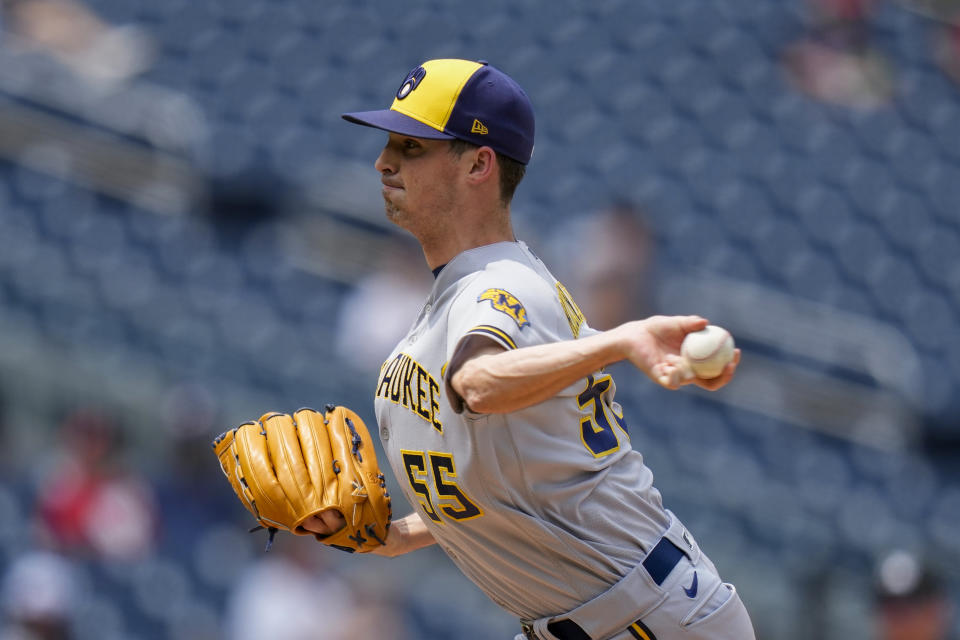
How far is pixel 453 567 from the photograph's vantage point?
207 inches

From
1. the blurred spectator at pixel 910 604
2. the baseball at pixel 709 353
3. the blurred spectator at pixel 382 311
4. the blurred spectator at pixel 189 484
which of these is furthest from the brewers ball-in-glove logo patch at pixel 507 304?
the blurred spectator at pixel 382 311

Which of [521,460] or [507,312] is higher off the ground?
[507,312]

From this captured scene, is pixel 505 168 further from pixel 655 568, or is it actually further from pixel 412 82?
pixel 655 568

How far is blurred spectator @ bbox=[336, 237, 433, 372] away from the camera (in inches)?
235

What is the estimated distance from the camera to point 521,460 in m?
1.88

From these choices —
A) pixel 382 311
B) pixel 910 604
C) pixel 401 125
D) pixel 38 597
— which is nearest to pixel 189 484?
pixel 38 597

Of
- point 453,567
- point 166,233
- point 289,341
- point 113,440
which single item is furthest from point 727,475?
point 166,233

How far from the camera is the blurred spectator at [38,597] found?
4617 mm

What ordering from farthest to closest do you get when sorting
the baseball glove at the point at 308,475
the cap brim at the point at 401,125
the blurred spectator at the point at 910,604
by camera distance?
the blurred spectator at the point at 910,604, the baseball glove at the point at 308,475, the cap brim at the point at 401,125

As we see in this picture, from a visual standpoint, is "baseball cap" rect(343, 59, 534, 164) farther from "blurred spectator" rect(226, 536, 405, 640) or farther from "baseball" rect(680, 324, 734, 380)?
"blurred spectator" rect(226, 536, 405, 640)

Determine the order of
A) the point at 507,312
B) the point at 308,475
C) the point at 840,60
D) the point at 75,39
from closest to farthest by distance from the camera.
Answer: the point at 507,312 → the point at 308,475 → the point at 75,39 → the point at 840,60

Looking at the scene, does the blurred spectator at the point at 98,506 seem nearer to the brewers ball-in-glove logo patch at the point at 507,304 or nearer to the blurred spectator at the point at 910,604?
the blurred spectator at the point at 910,604

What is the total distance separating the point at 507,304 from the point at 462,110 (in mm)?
347

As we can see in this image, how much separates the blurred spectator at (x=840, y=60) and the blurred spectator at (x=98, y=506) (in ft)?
16.3
